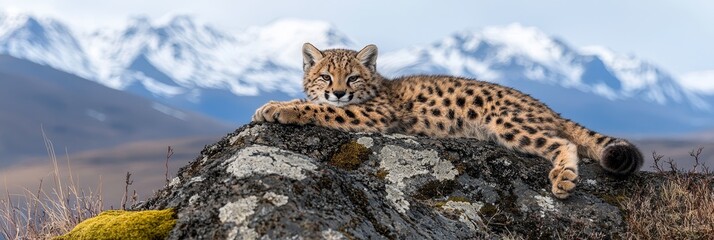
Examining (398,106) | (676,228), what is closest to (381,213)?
(676,228)

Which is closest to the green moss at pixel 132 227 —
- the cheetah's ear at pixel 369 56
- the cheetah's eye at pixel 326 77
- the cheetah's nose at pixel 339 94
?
the cheetah's nose at pixel 339 94

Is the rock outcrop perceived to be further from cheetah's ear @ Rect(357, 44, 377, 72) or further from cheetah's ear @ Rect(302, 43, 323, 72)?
cheetah's ear @ Rect(302, 43, 323, 72)

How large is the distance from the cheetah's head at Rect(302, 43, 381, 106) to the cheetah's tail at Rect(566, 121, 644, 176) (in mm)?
2410

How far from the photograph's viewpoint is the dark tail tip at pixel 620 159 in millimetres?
8031

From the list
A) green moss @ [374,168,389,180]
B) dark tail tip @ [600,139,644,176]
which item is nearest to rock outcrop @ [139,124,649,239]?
green moss @ [374,168,389,180]

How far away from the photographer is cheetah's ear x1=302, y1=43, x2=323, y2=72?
988cm

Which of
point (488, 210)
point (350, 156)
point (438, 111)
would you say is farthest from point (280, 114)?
point (438, 111)

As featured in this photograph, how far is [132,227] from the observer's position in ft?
15.8

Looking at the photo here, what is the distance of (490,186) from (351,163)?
4.11 ft

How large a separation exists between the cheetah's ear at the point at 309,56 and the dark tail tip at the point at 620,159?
3.57m

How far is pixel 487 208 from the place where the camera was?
6.99 metres

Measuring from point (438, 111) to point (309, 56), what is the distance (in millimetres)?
1794

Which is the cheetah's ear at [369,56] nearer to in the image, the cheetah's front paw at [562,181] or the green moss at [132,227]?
the cheetah's front paw at [562,181]

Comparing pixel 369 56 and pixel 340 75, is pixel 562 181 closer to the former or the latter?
pixel 340 75
